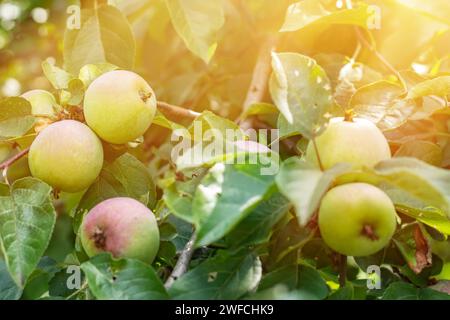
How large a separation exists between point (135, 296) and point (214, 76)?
1.30 meters

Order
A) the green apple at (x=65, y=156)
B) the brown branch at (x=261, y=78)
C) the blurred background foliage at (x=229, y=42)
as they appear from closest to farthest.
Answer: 1. the green apple at (x=65, y=156)
2. the brown branch at (x=261, y=78)
3. the blurred background foliage at (x=229, y=42)

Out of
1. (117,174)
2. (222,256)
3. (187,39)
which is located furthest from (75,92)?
(222,256)

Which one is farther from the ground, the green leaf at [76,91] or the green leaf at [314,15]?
the green leaf at [314,15]

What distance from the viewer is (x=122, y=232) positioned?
3.07ft

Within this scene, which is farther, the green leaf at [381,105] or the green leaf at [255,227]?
the green leaf at [381,105]

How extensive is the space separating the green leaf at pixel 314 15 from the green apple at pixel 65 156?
427mm

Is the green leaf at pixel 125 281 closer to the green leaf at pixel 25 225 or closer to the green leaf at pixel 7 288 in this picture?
the green leaf at pixel 25 225

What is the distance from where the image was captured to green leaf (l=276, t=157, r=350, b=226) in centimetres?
71

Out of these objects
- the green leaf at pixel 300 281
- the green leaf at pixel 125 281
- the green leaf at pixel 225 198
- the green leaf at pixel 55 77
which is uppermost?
the green leaf at pixel 225 198

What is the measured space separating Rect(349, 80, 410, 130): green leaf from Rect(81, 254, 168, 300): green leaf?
1.51 ft

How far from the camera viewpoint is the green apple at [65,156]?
1.04 m

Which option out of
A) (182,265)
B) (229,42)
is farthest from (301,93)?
(229,42)

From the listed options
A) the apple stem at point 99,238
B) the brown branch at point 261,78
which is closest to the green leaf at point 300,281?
the apple stem at point 99,238

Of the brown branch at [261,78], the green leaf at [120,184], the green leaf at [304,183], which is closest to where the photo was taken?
the green leaf at [304,183]
